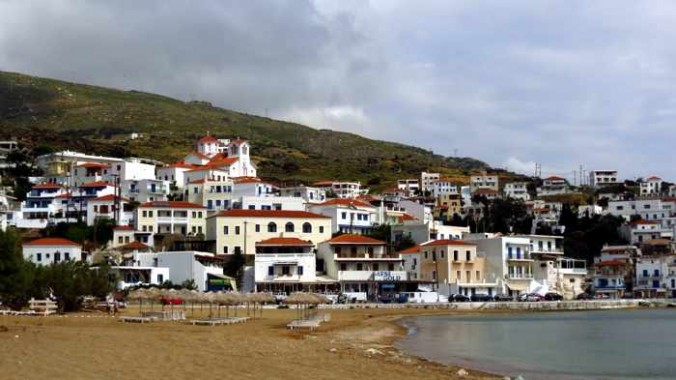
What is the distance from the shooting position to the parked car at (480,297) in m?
79.3

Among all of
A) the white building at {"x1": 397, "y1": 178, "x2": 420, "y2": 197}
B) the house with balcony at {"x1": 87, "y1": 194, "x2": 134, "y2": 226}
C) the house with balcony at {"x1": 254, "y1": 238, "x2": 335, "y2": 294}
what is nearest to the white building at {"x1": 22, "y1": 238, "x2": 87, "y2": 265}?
the house with balcony at {"x1": 87, "y1": 194, "x2": 134, "y2": 226}

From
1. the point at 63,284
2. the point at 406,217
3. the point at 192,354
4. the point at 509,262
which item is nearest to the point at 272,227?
the point at 509,262

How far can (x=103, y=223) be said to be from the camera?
276 ft

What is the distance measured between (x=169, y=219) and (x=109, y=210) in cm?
739

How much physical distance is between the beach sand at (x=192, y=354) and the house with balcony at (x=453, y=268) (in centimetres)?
4038

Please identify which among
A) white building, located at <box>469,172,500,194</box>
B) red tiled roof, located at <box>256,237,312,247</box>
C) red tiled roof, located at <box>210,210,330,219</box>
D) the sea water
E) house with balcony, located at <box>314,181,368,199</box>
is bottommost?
the sea water

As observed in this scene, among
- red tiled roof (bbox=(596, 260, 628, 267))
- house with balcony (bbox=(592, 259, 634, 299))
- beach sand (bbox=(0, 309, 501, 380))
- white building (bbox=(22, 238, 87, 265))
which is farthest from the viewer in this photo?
red tiled roof (bbox=(596, 260, 628, 267))

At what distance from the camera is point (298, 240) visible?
79.2 meters

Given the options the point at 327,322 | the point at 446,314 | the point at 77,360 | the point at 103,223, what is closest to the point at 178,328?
the point at 327,322

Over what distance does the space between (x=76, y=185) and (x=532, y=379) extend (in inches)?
3363

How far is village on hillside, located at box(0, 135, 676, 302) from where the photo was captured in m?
76.6

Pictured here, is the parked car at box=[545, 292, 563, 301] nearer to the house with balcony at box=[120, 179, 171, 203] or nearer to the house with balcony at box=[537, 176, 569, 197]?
the house with balcony at box=[120, 179, 171, 203]

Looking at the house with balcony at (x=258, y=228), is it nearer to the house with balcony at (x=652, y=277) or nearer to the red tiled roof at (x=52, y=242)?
the red tiled roof at (x=52, y=242)

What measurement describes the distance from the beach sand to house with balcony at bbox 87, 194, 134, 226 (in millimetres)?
47982
